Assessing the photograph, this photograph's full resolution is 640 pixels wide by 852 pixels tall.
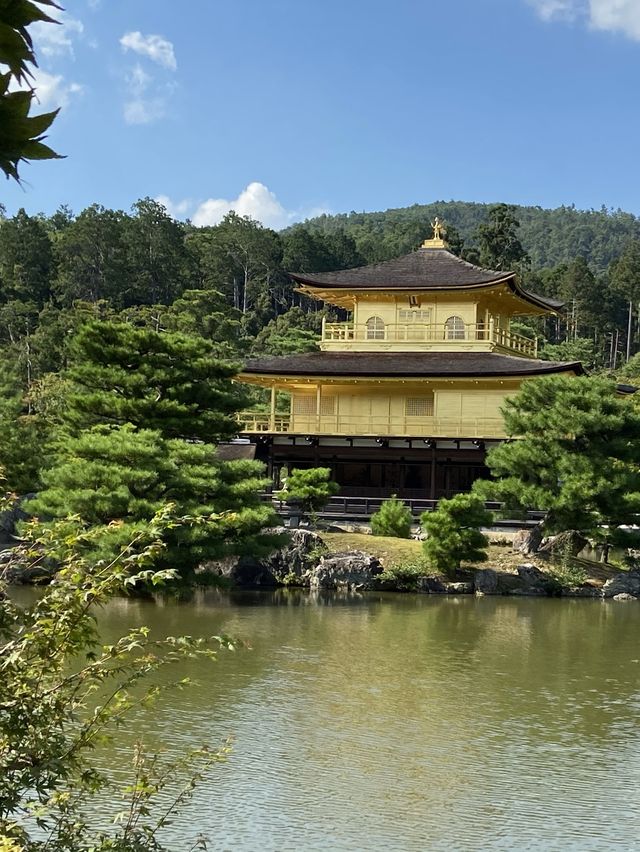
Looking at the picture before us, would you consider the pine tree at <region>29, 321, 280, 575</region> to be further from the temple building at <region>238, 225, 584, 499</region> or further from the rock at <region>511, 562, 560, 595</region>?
the temple building at <region>238, 225, 584, 499</region>

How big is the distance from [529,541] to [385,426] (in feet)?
22.8

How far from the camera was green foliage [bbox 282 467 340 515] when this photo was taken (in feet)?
81.1

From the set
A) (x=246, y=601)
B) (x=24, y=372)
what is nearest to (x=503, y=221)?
(x=24, y=372)

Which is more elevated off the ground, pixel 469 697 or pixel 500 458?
pixel 500 458

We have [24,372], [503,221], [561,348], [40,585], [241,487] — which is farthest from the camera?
[503,221]

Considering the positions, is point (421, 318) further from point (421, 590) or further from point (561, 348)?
point (561, 348)

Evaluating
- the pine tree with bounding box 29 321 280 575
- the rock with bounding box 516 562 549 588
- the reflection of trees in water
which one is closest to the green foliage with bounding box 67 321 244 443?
the pine tree with bounding box 29 321 280 575

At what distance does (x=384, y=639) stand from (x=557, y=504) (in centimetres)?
710

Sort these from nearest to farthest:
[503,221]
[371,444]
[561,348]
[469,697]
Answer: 1. [469,697]
2. [371,444]
3. [561,348]
4. [503,221]

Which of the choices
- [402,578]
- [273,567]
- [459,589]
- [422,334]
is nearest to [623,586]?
[459,589]

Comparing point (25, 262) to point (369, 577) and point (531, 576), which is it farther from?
point (531, 576)

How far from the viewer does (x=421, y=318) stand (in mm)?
31438

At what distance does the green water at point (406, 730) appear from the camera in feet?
25.8

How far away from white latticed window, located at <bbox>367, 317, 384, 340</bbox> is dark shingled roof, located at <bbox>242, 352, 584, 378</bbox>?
2.92ft
